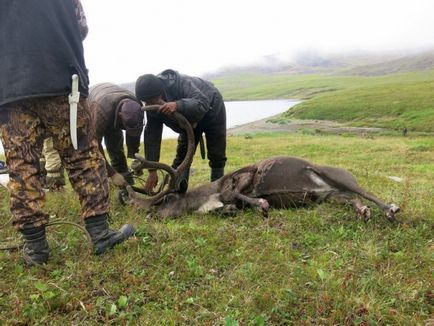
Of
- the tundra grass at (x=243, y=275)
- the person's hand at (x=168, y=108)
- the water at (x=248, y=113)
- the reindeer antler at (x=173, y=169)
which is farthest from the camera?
Answer: the water at (x=248, y=113)

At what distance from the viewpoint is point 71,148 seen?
14.3 feet

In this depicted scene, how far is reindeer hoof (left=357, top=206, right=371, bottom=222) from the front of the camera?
547cm

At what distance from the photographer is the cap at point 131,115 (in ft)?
21.4

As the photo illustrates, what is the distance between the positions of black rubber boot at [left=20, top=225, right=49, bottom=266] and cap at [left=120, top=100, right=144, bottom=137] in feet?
8.52

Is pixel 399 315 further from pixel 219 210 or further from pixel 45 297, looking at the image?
pixel 219 210

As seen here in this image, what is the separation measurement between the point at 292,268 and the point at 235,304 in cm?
80

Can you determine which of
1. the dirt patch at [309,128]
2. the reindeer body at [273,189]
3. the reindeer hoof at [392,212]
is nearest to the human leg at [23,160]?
the reindeer body at [273,189]

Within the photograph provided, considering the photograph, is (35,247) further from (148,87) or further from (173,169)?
(148,87)

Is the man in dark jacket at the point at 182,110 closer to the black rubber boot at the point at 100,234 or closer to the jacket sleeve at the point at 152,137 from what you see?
the jacket sleeve at the point at 152,137

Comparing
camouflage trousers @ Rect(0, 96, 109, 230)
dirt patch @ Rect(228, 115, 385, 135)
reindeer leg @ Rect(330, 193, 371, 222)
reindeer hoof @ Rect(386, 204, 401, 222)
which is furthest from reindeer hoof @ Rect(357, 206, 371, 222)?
dirt patch @ Rect(228, 115, 385, 135)

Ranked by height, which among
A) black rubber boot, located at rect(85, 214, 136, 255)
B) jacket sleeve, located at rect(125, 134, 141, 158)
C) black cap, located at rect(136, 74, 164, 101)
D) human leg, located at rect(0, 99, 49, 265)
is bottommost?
black rubber boot, located at rect(85, 214, 136, 255)

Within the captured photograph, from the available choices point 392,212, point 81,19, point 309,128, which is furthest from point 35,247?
point 309,128

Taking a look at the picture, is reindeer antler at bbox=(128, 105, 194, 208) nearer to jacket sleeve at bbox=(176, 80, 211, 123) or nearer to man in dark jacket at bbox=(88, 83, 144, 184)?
jacket sleeve at bbox=(176, 80, 211, 123)

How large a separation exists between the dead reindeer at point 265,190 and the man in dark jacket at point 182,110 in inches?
13.8
